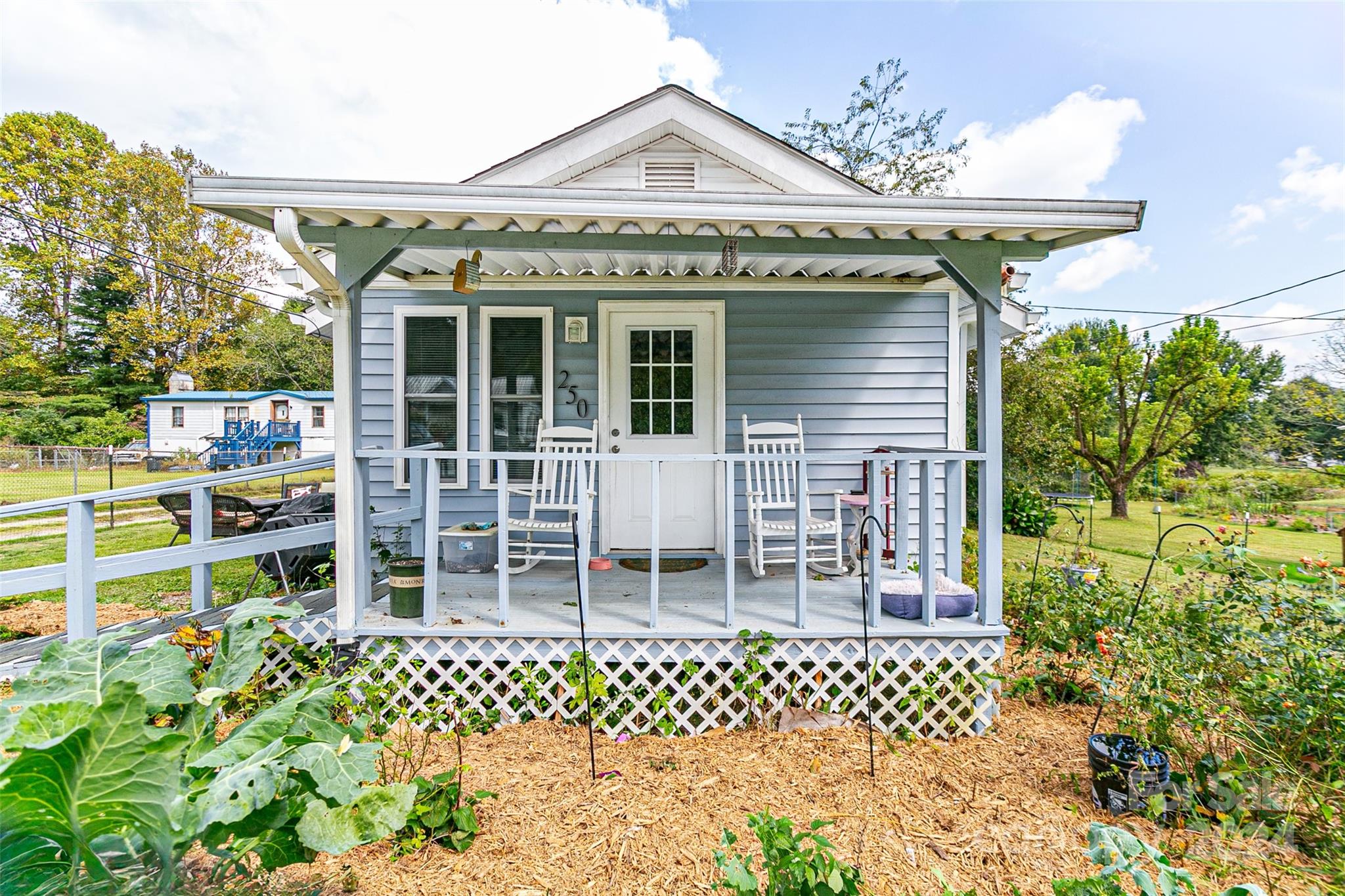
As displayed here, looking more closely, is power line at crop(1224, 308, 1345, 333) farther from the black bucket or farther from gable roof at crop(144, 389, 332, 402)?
gable roof at crop(144, 389, 332, 402)

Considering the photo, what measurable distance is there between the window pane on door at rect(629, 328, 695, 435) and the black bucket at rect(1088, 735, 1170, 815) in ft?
10.2

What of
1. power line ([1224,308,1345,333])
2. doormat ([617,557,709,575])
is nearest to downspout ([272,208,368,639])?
doormat ([617,557,709,575])

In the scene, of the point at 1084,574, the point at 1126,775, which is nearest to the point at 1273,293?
the point at 1084,574

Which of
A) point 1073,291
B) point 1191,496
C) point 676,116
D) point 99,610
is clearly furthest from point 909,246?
point 1073,291

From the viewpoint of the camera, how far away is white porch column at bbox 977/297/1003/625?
304cm

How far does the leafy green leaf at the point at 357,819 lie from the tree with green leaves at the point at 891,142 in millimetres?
15636

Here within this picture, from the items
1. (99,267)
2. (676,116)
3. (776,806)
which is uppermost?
(99,267)

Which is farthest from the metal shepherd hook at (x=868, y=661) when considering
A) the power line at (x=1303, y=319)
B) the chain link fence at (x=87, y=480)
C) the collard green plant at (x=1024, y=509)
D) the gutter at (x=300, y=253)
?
the power line at (x=1303, y=319)

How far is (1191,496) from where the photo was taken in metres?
12.5

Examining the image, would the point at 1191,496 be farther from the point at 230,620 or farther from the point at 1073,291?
the point at 1073,291

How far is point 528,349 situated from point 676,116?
7.20 feet

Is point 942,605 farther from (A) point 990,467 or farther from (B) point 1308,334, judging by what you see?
(B) point 1308,334

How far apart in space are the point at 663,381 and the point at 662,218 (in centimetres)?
206

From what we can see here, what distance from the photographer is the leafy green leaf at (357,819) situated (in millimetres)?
1603
